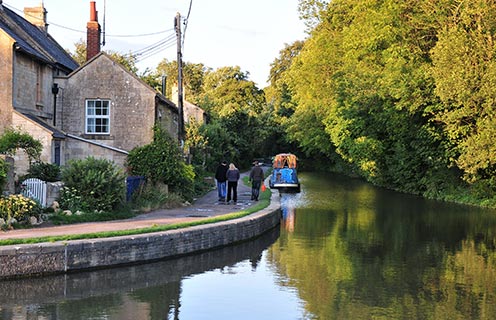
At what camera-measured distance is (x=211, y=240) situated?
1812 cm

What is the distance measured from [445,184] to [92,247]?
3045 centimetres

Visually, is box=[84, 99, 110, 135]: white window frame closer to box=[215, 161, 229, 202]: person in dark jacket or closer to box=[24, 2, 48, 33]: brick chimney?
box=[215, 161, 229, 202]: person in dark jacket

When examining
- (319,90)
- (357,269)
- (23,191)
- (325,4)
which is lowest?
(357,269)

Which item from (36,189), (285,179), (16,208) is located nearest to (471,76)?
(285,179)

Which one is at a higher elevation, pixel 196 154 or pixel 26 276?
pixel 196 154

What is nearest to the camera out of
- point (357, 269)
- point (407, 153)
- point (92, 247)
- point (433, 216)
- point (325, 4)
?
point (92, 247)

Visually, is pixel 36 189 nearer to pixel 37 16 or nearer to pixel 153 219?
pixel 153 219

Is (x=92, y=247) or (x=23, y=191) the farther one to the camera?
(x=23, y=191)

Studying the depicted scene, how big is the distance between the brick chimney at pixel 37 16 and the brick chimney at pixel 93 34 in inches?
251

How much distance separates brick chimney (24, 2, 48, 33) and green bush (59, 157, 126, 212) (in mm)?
19628

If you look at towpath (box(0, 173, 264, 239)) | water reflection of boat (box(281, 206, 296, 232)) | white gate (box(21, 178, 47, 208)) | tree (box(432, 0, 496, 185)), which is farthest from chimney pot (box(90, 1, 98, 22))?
tree (box(432, 0, 496, 185))

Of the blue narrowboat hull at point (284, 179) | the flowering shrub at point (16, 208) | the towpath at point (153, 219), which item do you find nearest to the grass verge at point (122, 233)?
the towpath at point (153, 219)

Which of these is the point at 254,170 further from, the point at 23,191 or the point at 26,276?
the point at 26,276

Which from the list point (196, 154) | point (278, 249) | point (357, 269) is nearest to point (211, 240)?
point (278, 249)
